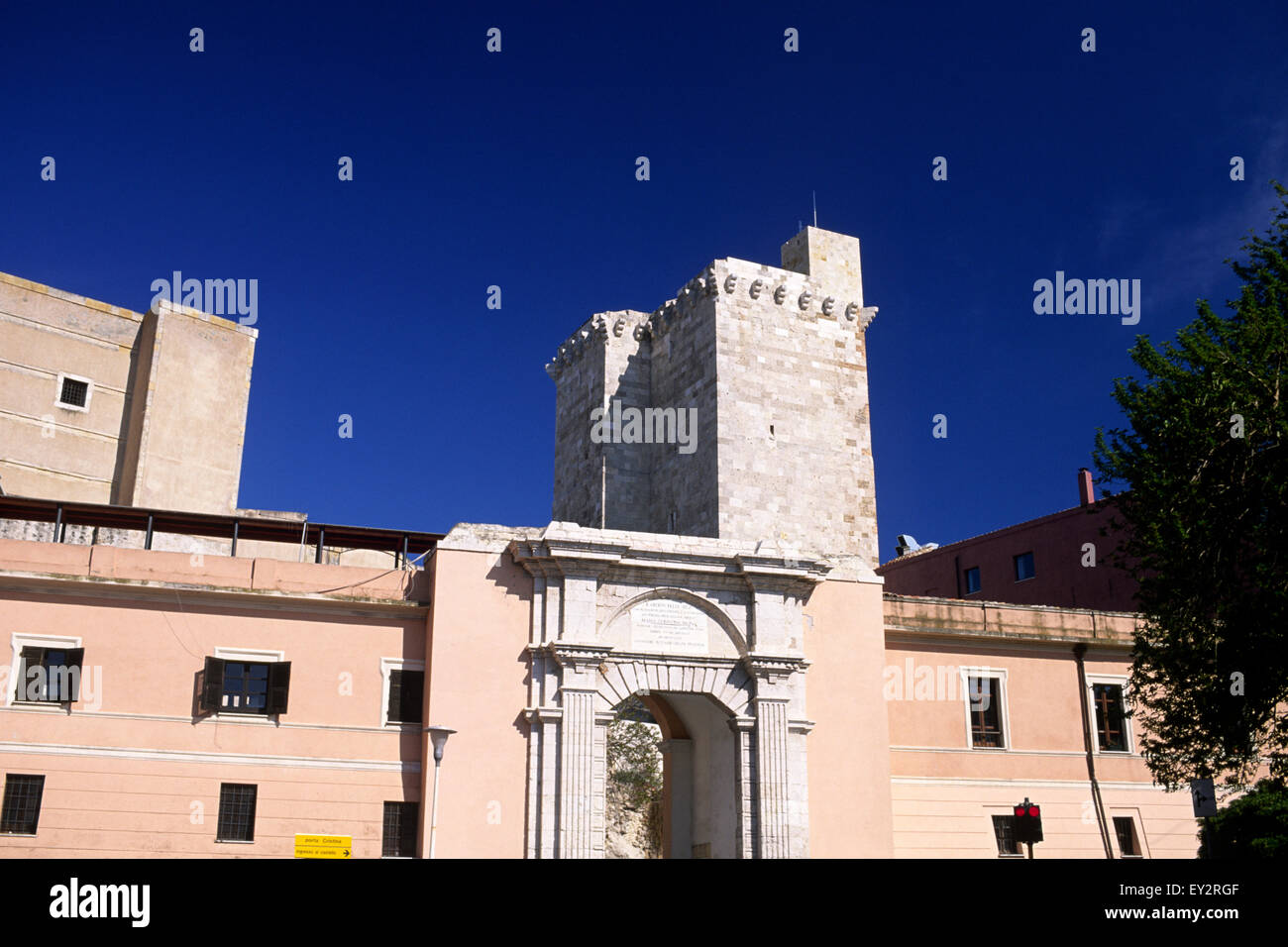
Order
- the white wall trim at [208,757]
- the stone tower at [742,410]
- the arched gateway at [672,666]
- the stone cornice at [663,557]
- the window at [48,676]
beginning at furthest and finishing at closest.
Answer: the stone tower at [742,410] → the stone cornice at [663,557] → the arched gateway at [672,666] → the window at [48,676] → the white wall trim at [208,757]

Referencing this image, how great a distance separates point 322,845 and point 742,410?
2241 centimetres

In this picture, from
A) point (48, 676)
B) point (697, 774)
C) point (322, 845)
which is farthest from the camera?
point (697, 774)

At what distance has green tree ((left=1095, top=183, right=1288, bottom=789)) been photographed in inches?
814

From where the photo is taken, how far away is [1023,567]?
44.9m

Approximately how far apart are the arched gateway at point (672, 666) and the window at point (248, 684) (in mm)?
5139

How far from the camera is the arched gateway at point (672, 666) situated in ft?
83.7

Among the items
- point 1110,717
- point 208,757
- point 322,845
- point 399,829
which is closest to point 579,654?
point 399,829

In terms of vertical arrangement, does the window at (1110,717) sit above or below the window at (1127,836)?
above

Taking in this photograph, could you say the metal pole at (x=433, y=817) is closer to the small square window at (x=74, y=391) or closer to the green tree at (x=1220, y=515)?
the green tree at (x=1220, y=515)
